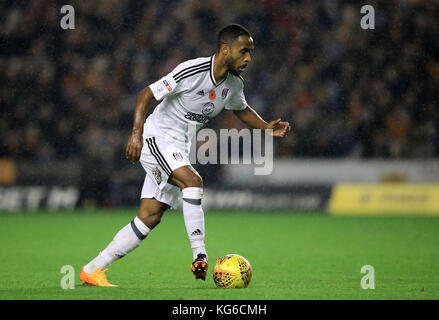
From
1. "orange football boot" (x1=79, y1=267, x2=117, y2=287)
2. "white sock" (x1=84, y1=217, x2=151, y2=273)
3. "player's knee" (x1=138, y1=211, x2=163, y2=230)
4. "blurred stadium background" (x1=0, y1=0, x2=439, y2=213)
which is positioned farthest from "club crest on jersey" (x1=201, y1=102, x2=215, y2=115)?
"blurred stadium background" (x1=0, y1=0, x2=439, y2=213)

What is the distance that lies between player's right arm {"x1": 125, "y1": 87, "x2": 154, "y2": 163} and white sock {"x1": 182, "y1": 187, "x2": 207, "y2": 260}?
505 millimetres

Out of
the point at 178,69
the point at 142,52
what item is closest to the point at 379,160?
the point at 142,52

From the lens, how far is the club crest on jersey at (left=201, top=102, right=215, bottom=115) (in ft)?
20.7

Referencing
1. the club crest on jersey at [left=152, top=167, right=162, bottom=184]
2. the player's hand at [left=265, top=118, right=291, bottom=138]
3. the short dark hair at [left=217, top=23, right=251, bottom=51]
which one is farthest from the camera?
the player's hand at [left=265, top=118, right=291, bottom=138]

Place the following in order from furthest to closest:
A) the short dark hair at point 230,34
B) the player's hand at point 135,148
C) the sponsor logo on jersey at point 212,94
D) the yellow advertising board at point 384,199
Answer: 1. the yellow advertising board at point 384,199
2. the sponsor logo on jersey at point 212,94
3. the short dark hair at point 230,34
4. the player's hand at point 135,148

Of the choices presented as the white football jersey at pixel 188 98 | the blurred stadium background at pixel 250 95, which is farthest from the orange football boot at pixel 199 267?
the blurred stadium background at pixel 250 95

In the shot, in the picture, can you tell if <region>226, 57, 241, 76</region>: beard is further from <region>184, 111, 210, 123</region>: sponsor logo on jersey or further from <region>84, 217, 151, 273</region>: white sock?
<region>84, 217, 151, 273</region>: white sock

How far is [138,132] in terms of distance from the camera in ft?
19.1

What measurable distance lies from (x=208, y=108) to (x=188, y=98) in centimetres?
20

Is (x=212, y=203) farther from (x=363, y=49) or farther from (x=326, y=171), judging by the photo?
(x=363, y=49)

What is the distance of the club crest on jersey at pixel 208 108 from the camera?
6.30 meters

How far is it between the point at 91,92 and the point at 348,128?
19.1 ft

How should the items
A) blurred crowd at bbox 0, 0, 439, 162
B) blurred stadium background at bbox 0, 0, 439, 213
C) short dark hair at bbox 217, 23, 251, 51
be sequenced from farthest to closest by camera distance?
Answer: blurred crowd at bbox 0, 0, 439, 162, blurred stadium background at bbox 0, 0, 439, 213, short dark hair at bbox 217, 23, 251, 51

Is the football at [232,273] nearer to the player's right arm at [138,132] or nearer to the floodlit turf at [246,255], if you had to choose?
the floodlit turf at [246,255]
